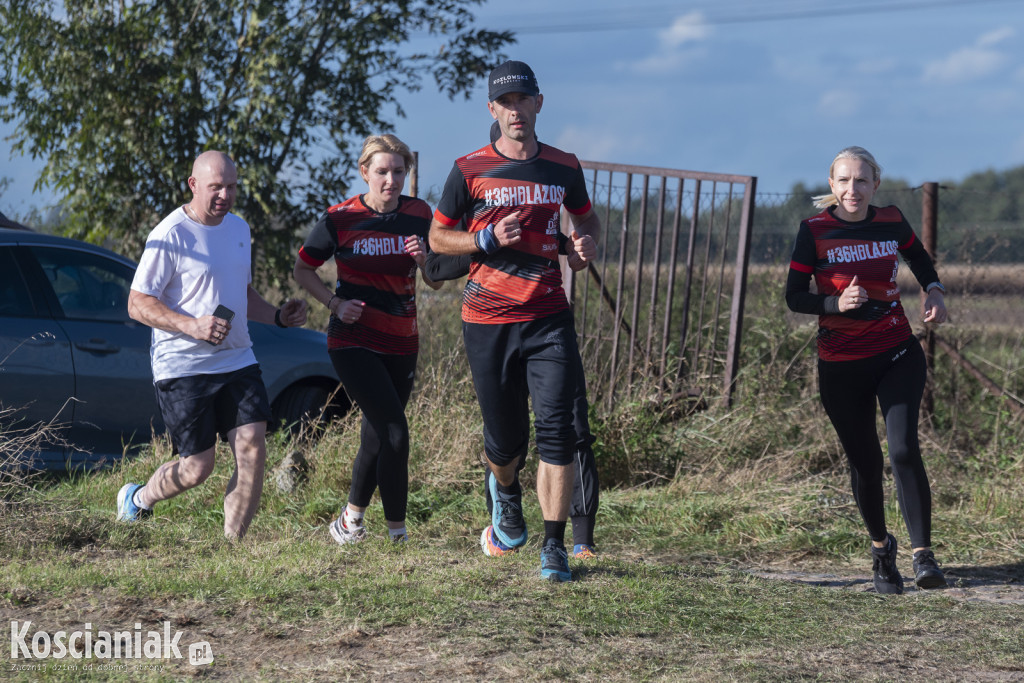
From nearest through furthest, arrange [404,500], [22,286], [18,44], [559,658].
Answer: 1. [559,658]
2. [404,500]
3. [22,286]
4. [18,44]

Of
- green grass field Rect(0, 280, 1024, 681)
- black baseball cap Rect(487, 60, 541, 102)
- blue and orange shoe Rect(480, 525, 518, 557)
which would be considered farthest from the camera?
blue and orange shoe Rect(480, 525, 518, 557)

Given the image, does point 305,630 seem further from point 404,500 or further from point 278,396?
point 278,396

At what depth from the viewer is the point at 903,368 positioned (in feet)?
16.1

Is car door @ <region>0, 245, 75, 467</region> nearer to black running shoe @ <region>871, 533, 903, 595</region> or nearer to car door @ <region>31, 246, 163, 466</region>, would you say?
car door @ <region>31, 246, 163, 466</region>

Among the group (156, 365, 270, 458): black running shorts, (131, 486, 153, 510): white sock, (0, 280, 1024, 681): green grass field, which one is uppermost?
(156, 365, 270, 458): black running shorts

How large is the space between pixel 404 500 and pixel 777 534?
6.68 ft

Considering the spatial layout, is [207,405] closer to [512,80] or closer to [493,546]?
[493,546]

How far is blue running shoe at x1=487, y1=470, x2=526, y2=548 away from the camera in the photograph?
16.2ft

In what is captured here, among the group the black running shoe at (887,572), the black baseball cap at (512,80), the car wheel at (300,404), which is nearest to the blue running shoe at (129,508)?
the car wheel at (300,404)

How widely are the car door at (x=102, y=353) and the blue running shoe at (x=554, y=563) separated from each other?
10.6ft

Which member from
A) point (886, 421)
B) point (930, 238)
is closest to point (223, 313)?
point (886, 421)

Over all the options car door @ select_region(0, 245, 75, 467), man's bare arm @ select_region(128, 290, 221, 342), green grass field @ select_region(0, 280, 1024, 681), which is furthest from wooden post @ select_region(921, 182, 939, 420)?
car door @ select_region(0, 245, 75, 467)

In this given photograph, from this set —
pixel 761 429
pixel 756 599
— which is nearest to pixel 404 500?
pixel 756 599

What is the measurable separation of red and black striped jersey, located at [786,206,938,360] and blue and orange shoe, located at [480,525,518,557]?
1664mm
